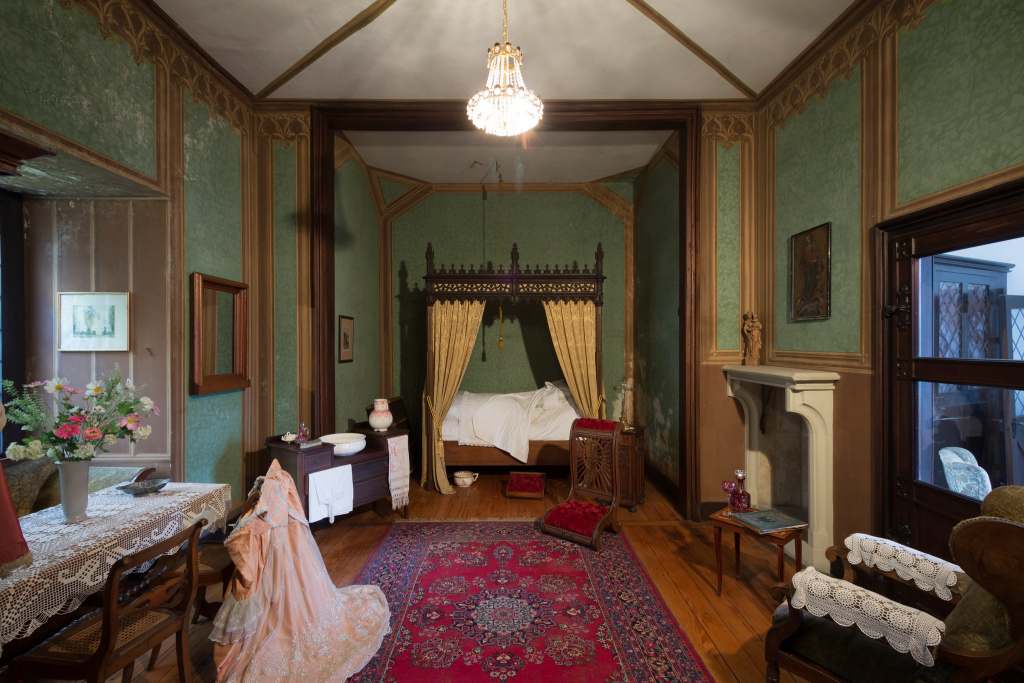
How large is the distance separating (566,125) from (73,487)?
15.3 ft

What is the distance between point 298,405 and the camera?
14.5ft

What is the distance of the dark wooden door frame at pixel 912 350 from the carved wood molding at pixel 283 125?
4956mm

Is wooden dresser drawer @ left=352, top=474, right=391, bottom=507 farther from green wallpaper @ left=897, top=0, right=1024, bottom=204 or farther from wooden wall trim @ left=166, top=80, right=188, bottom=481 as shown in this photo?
green wallpaper @ left=897, top=0, right=1024, bottom=204

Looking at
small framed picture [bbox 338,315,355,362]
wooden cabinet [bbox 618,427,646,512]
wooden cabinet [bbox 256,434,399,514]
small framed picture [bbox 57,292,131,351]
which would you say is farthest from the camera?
small framed picture [bbox 338,315,355,362]

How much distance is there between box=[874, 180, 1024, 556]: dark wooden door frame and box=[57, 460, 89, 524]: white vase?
4692 millimetres

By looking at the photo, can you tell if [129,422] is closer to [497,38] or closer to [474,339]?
[474,339]

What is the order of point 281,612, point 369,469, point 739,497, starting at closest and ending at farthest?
1. point 281,612
2. point 739,497
3. point 369,469

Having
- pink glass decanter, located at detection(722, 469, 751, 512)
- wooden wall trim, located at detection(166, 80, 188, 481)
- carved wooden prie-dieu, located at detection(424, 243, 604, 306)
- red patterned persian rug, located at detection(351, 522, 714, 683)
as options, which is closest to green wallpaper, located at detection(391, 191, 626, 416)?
carved wooden prie-dieu, located at detection(424, 243, 604, 306)

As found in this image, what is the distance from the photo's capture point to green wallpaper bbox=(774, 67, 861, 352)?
3.22 meters

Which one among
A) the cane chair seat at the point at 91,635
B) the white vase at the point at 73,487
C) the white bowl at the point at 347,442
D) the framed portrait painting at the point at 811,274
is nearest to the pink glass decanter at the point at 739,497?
the framed portrait painting at the point at 811,274

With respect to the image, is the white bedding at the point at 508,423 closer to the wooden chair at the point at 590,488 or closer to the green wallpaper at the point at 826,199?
the wooden chair at the point at 590,488

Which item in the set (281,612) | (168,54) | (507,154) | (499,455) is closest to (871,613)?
(281,612)

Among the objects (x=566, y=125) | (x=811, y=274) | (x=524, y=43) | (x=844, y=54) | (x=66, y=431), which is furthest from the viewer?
(x=566, y=125)

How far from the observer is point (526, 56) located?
386 cm
